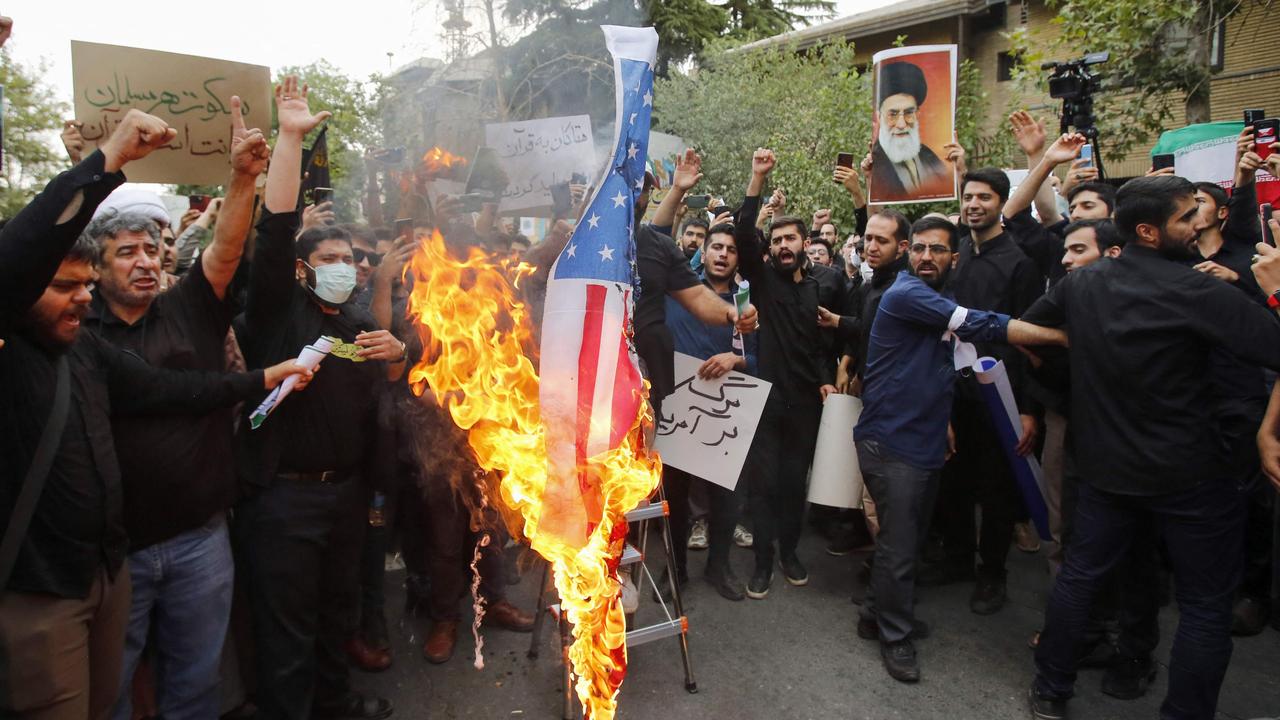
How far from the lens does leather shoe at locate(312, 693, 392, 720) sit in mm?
3881

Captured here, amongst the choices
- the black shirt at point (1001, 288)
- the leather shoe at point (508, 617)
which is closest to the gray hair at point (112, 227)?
the leather shoe at point (508, 617)

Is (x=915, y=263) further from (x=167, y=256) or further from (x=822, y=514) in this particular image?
(x=167, y=256)

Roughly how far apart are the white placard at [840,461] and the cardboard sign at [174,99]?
3.94m

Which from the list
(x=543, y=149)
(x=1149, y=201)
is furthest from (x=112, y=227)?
(x=1149, y=201)

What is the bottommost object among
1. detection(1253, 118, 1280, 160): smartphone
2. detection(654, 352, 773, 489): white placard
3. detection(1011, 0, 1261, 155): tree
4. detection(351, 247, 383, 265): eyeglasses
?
detection(654, 352, 773, 489): white placard

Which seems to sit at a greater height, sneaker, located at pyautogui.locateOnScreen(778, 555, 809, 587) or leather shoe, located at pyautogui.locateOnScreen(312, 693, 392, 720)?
sneaker, located at pyautogui.locateOnScreen(778, 555, 809, 587)

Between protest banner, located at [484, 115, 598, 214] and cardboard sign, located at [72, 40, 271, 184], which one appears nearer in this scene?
protest banner, located at [484, 115, 598, 214]

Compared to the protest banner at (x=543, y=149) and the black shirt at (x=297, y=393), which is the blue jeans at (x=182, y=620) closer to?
the black shirt at (x=297, y=393)

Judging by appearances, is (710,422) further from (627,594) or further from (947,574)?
(947,574)

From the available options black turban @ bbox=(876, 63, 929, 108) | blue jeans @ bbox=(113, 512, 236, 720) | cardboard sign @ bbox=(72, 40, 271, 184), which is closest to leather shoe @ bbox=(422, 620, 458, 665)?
blue jeans @ bbox=(113, 512, 236, 720)

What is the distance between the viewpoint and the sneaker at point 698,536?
6.11 meters

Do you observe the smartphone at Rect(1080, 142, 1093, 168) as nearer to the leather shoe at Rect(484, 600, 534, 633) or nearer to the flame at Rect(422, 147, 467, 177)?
the flame at Rect(422, 147, 467, 177)

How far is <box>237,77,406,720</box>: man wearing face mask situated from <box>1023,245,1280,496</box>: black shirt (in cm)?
334

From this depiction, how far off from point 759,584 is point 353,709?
2670 mm
